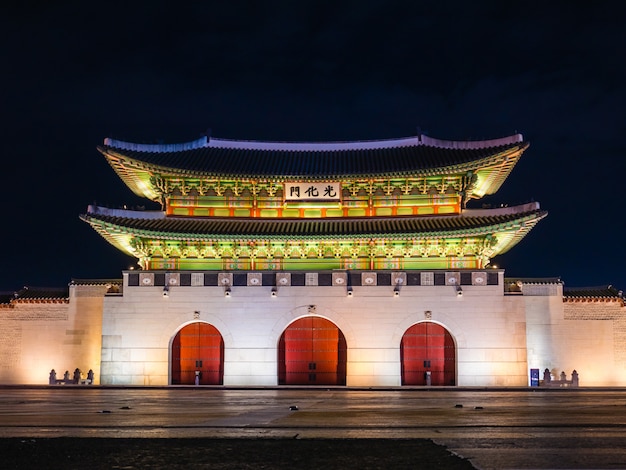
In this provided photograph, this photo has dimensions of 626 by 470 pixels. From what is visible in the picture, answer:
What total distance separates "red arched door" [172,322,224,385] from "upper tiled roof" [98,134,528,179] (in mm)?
7567

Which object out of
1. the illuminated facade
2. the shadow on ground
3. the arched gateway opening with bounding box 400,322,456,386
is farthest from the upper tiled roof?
the shadow on ground

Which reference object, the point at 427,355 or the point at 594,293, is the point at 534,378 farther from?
the point at 594,293

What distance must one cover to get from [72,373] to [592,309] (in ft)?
81.0

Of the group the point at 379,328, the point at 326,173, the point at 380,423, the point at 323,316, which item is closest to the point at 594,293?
the point at 379,328

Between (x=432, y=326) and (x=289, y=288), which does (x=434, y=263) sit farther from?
(x=289, y=288)

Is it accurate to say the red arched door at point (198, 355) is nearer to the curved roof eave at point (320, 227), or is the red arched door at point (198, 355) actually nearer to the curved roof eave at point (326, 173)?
the curved roof eave at point (320, 227)

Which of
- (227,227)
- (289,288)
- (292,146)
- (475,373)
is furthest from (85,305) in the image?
(475,373)

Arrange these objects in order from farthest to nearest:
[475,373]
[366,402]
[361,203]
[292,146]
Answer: [292,146] < [361,203] < [475,373] < [366,402]

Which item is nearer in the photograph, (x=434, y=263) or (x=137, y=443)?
(x=137, y=443)

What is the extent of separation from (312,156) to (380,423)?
24594 millimetres

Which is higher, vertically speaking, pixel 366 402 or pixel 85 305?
pixel 85 305

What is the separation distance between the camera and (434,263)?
3322cm

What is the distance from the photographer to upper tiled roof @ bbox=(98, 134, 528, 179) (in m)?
32.9

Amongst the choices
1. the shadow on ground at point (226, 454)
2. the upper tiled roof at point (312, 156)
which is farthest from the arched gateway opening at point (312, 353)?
the shadow on ground at point (226, 454)
